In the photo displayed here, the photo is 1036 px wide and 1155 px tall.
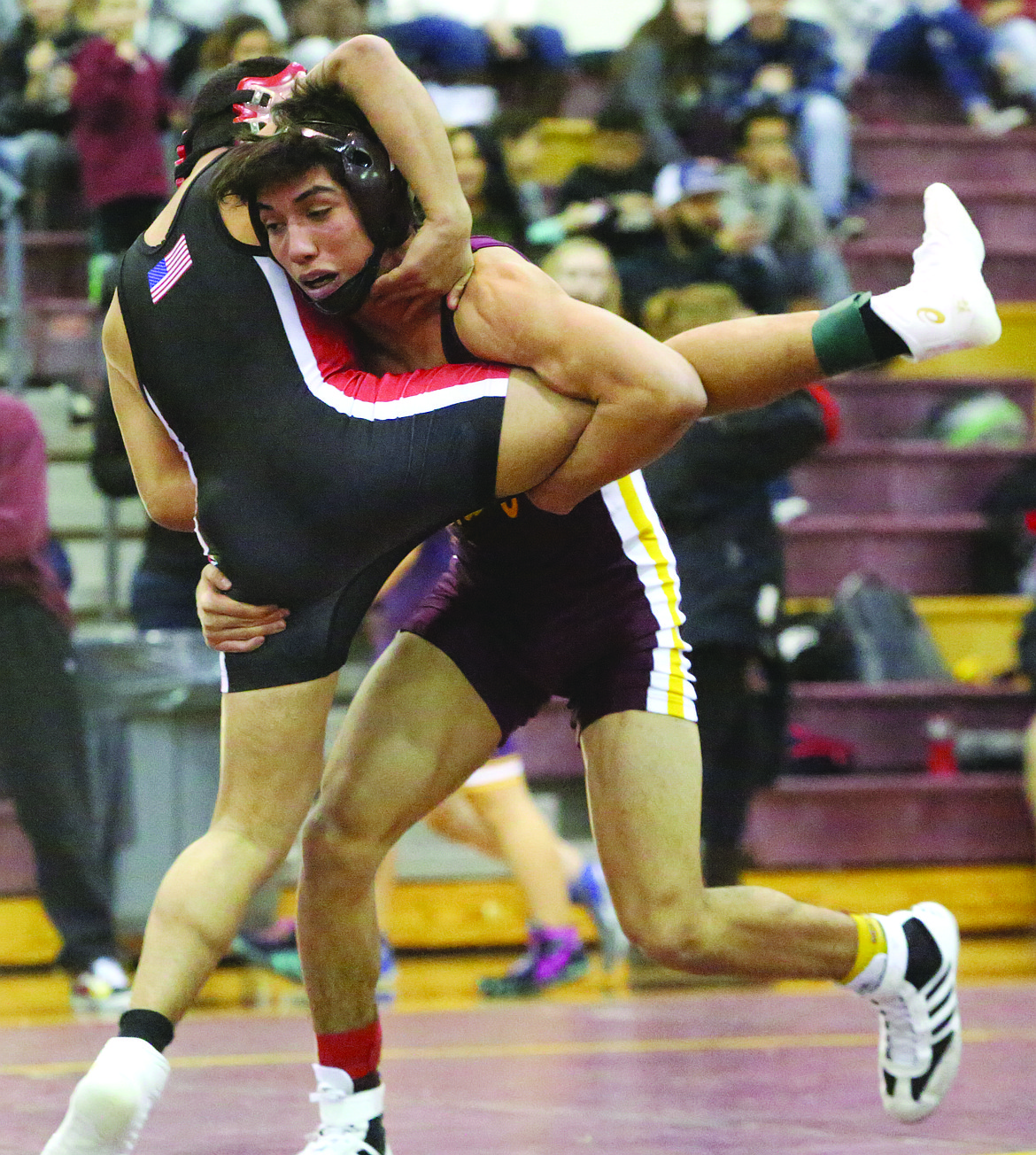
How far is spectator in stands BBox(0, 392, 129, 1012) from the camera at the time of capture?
5.27 meters

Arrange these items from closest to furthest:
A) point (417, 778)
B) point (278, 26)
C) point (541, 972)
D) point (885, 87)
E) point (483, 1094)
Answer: point (417, 778), point (483, 1094), point (541, 972), point (278, 26), point (885, 87)

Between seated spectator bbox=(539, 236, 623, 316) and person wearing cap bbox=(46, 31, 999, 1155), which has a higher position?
seated spectator bbox=(539, 236, 623, 316)

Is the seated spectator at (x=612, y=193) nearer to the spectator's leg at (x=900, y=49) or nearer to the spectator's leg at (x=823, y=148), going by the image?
the spectator's leg at (x=823, y=148)

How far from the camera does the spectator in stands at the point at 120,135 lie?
7.25 meters

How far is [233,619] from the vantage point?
8.84 ft

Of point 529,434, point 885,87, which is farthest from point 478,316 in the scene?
point 885,87

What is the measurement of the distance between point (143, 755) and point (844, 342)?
11.6ft

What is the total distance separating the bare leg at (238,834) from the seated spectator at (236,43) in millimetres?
4749

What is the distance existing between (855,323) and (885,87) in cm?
796

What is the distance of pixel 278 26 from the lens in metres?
8.79

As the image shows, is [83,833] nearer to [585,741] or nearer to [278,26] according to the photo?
[585,741]

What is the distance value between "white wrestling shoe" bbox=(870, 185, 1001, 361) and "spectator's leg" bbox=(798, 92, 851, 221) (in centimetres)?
627

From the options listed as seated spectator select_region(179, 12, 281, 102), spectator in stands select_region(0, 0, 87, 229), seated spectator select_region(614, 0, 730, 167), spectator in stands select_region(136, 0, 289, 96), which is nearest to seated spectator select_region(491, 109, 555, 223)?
seated spectator select_region(614, 0, 730, 167)

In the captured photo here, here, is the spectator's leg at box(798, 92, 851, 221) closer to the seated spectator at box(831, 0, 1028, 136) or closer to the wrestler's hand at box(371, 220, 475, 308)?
the seated spectator at box(831, 0, 1028, 136)
